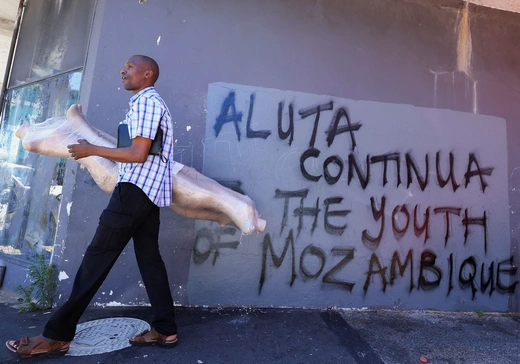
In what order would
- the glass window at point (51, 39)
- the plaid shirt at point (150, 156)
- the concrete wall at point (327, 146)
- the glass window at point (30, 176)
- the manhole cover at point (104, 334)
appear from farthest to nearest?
1. the glass window at point (51, 39)
2. the glass window at point (30, 176)
3. the concrete wall at point (327, 146)
4. the manhole cover at point (104, 334)
5. the plaid shirt at point (150, 156)

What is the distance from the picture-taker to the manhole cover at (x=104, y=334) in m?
2.38

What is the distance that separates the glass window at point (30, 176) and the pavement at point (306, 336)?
655mm

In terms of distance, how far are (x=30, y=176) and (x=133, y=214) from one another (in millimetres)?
2391

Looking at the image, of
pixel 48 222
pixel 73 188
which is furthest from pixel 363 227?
pixel 48 222

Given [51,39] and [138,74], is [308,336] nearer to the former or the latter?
[138,74]

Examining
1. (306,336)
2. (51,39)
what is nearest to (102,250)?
(306,336)

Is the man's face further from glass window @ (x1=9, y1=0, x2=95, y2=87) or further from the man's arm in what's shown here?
glass window @ (x1=9, y1=0, x2=95, y2=87)

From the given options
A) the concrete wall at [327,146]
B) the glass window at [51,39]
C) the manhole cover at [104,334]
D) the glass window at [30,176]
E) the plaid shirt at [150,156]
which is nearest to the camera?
the plaid shirt at [150,156]

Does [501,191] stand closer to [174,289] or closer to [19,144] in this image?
[174,289]

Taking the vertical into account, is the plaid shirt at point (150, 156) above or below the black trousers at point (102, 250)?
above

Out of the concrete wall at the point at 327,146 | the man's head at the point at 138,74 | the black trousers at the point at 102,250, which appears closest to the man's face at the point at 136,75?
the man's head at the point at 138,74

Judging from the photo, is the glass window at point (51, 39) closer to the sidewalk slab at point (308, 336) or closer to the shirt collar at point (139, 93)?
the shirt collar at point (139, 93)

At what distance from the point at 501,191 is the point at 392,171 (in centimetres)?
130

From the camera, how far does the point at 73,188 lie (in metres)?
3.24
